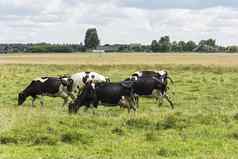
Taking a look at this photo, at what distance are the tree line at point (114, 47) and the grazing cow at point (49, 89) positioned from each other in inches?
4758

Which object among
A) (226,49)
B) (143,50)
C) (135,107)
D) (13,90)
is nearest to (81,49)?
(143,50)

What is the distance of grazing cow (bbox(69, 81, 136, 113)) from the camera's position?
19656mm

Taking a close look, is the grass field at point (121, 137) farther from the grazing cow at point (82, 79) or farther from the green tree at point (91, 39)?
the green tree at point (91, 39)

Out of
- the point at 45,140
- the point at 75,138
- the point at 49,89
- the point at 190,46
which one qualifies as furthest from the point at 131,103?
the point at 190,46

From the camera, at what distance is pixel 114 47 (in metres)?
157

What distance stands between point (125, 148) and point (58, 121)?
3.69 m

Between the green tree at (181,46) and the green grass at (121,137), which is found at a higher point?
the green grass at (121,137)

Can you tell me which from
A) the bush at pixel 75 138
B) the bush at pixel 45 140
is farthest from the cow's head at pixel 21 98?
the bush at pixel 45 140

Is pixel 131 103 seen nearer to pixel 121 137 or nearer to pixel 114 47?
pixel 121 137

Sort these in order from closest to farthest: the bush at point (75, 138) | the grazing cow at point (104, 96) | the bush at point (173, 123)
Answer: the bush at point (75, 138) < the bush at point (173, 123) < the grazing cow at point (104, 96)

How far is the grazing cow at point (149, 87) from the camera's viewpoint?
23031 mm

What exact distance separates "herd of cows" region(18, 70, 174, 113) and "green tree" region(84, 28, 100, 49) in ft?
407

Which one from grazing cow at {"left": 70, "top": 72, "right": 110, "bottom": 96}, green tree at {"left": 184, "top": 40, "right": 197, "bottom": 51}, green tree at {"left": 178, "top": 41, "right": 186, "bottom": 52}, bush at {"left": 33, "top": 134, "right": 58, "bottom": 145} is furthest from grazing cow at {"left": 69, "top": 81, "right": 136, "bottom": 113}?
green tree at {"left": 184, "top": 40, "right": 197, "bottom": 51}

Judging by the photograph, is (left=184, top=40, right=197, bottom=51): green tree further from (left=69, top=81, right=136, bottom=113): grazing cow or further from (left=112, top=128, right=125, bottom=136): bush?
(left=112, top=128, right=125, bottom=136): bush
